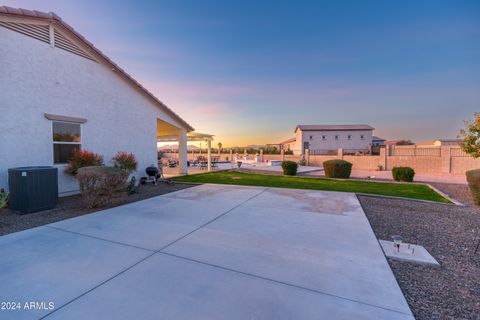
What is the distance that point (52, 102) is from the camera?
7996mm

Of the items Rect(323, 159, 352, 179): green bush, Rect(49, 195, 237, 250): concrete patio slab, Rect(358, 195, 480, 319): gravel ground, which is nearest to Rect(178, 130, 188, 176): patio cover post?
Rect(49, 195, 237, 250): concrete patio slab

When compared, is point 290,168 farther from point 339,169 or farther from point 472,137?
point 472,137

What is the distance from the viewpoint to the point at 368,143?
135 ft

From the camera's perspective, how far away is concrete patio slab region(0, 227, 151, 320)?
102 inches

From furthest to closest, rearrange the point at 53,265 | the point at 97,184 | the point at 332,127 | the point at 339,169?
the point at 332,127 → the point at 339,169 → the point at 97,184 → the point at 53,265

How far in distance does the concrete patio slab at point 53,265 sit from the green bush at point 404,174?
15.4 m

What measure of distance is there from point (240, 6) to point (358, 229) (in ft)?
43.5

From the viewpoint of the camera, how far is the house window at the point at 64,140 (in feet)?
27.2

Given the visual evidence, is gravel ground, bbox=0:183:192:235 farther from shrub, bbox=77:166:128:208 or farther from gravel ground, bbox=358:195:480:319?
gravel ground, bbox=358:195:480:319

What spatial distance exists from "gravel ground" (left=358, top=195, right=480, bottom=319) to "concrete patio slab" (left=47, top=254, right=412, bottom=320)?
28.3 inches

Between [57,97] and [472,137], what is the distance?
59.0ft

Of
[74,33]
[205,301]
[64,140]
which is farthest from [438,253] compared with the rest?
[74,33]

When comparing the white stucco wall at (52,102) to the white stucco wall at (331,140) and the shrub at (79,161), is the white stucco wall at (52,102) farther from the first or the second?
the white stucco wall at (331,140)

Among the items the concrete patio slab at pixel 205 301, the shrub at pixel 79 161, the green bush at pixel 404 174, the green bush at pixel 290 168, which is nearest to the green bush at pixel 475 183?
the green bush at pixel 404 174
